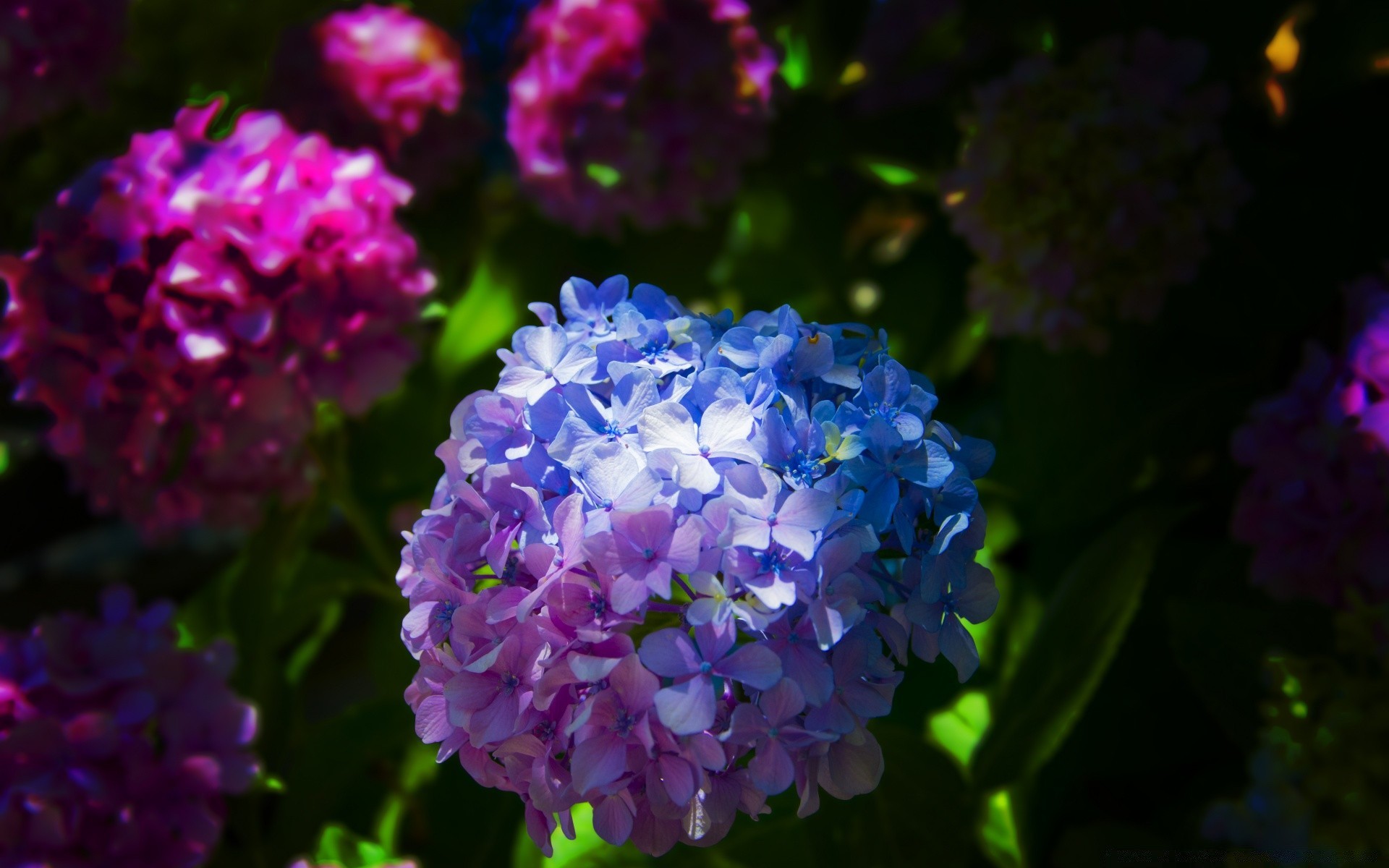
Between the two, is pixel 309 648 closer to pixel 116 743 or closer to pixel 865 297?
pixel 116 743

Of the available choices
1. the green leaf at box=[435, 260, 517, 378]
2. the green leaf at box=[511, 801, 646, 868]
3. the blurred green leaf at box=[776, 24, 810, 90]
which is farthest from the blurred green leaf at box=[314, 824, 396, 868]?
the blurred green leaf at box=[776, 24, 810, 90]

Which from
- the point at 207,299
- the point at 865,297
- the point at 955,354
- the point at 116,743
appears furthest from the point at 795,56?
the point at 116,743

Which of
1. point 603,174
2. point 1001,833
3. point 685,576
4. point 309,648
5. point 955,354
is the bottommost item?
point 309,648

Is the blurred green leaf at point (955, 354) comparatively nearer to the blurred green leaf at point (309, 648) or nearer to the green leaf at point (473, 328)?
the green leaf at point (473, 328)

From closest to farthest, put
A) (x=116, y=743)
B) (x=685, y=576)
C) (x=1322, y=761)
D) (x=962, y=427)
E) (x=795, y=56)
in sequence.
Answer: (x=685, y=576), (x=1322, y=761), (x=116, y=743), (x=962, y=427), (x=795, y=56)

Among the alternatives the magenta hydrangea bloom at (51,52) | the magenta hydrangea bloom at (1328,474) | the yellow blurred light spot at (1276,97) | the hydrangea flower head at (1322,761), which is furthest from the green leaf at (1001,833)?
the magenta hydrangea bloom at (51,52)

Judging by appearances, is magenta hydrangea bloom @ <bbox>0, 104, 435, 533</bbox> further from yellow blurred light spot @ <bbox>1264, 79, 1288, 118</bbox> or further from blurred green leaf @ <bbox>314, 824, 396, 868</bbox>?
yellow blurred light spot @ <bbox>1264, 79, 1288, 118</bbox>

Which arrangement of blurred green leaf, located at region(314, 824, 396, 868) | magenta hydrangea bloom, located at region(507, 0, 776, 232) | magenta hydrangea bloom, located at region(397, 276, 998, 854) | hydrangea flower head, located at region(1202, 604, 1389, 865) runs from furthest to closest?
magenta hydrangea bloom, located at region(507, 0, 776, 232), blurred green leaf, located at region(314, 824, 396, 868), hydrangea flower head, located at region(1202, 604, 1389, 865), magenta hydrangea bloom, located at region(397, 276, 998, 854)
